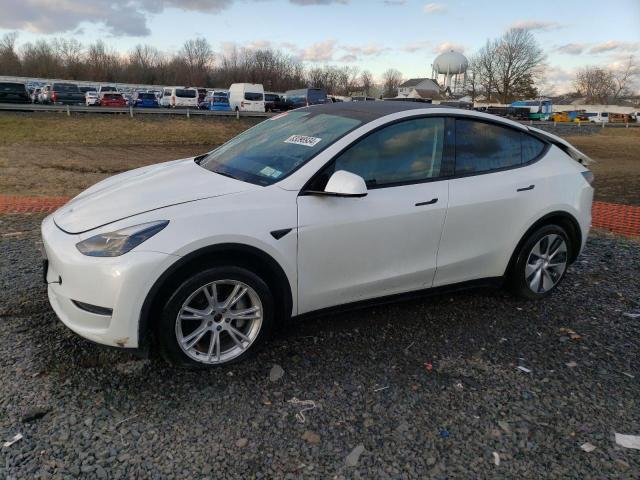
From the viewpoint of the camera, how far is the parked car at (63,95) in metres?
31.7

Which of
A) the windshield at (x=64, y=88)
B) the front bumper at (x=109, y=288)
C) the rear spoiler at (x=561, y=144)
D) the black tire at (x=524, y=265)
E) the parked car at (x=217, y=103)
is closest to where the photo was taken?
the front bumper at (x=109, y=288)

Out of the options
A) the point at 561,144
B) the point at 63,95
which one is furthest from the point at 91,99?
the point at 561,144

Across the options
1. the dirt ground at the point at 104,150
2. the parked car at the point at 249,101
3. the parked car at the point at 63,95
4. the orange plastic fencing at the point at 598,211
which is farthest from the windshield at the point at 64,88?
the orange plastic fencing at the point at 598,211

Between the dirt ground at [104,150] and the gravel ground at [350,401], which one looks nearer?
the gravel ground at [350,401]

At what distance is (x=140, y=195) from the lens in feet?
10.6

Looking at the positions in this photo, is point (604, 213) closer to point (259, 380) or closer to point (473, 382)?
point (473, 382)

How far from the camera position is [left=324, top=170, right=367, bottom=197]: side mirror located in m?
3.10

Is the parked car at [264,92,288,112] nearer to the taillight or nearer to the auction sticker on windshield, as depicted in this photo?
the taillight

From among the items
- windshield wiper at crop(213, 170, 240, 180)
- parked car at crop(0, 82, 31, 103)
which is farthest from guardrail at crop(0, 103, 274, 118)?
windshield wiper at crop(213, 170, 240, 180)

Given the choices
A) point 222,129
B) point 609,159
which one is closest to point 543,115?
point 609,159

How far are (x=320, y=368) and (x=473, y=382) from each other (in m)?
0.96

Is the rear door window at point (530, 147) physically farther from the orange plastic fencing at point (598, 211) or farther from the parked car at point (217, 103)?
the parked car at point (217, 103)

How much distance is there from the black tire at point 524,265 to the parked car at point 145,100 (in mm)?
37217

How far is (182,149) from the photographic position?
20.4 meters
